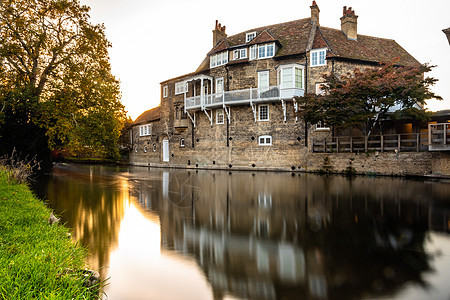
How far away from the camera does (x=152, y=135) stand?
3906cm

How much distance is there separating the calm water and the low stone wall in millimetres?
9374

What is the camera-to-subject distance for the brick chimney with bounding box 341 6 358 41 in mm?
27328

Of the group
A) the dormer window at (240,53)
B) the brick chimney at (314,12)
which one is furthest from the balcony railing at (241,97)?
the brick chimney at (314,12)

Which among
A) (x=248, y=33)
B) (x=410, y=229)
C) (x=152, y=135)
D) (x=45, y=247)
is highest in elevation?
(x=248, y=33)

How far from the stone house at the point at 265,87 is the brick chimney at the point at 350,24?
91 mm

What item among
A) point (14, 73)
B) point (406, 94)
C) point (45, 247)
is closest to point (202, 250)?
point (45, 247)

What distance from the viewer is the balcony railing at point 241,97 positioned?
2502 cm

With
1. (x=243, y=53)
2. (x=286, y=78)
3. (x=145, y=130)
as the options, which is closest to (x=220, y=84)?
(x=243, y=53)

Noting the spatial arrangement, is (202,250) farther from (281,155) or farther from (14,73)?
(281,155)

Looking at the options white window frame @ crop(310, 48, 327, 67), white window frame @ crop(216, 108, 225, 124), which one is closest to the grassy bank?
white window frame @ crop(310, 48, 327, 67)

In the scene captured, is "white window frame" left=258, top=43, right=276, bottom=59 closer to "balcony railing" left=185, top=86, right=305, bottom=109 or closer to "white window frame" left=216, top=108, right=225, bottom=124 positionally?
"balcony railing" left=185, top=86, right=305, bottom=109

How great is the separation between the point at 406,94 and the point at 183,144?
22848 millimetres

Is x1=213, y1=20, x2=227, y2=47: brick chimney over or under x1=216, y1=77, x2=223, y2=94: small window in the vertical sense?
over

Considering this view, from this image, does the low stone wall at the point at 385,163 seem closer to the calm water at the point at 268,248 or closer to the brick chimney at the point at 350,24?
the calm water at the point at 268,248
